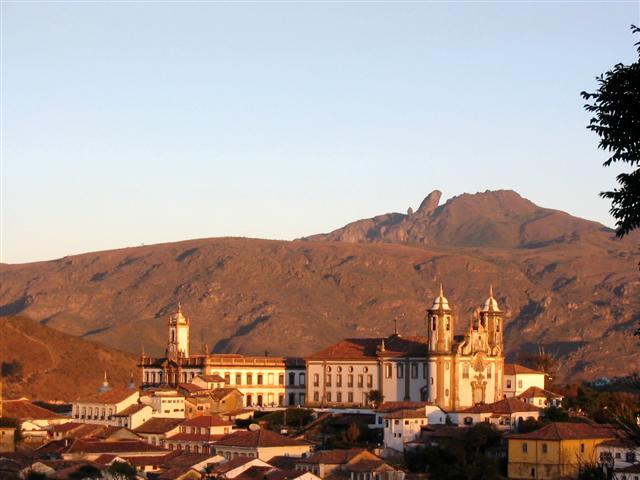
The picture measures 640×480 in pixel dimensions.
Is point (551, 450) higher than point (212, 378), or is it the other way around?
point (212, 378)

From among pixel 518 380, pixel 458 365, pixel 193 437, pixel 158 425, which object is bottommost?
pixel 193 437

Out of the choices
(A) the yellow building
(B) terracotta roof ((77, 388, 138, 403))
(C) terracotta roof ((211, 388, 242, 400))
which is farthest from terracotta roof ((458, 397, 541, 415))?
(B) terracotta roof ((77, 388, 138, 403))

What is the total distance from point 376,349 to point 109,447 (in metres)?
25.0

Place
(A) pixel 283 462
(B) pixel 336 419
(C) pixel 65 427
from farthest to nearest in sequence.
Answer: (C) pixel 65 427 → (B) pixel 336 419 → (A) pixel 283 462

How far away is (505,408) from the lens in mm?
92500

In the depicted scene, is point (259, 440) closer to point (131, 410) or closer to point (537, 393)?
point (131, 410)

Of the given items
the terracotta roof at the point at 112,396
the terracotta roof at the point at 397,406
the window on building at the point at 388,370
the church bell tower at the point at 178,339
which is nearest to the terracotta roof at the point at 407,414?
the terracotta roof at the point at 397,406

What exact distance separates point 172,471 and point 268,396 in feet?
114

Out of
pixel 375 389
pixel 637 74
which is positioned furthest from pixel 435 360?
pixel 637 74

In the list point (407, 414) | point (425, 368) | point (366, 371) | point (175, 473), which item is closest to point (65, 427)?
point (366, 371)

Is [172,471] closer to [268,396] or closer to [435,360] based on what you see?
[435,360]

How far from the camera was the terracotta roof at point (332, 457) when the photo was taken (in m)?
79.1

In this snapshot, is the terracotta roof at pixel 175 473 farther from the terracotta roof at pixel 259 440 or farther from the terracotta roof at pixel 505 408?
the terracotta roof at pixel 505 408

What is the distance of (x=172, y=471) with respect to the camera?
79125 mm
